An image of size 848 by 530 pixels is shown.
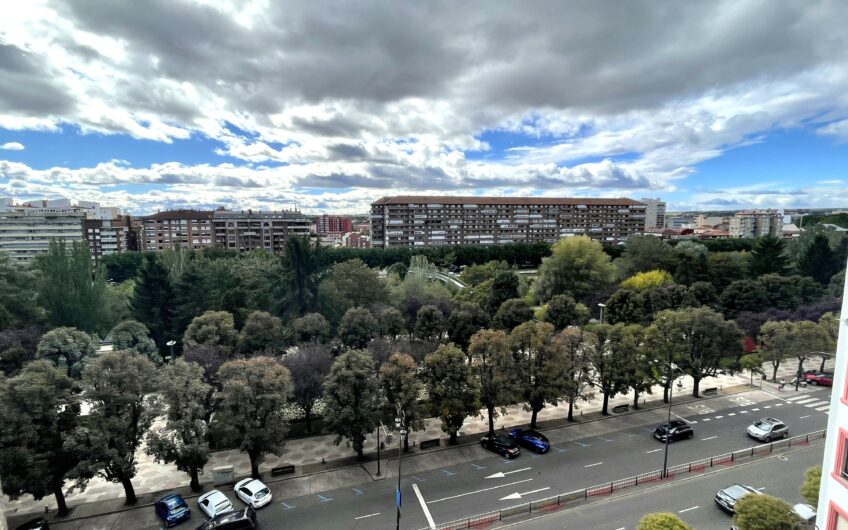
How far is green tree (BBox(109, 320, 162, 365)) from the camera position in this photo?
122ft

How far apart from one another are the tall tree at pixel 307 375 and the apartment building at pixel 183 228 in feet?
375

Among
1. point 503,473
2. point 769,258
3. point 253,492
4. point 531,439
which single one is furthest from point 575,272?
point 253,492

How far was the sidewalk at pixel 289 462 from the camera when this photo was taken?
23359mm

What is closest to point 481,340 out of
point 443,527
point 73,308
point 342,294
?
point 443,527

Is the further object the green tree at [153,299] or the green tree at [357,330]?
the green tree at [153,299]

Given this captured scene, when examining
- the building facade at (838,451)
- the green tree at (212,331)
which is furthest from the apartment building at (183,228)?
the building facade at (838,451)

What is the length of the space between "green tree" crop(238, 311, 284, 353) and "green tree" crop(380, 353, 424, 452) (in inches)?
607

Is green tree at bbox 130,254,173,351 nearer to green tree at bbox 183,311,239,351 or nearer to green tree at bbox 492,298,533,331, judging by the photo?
green tree at bbox 183,311,239,351

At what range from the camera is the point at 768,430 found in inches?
1102

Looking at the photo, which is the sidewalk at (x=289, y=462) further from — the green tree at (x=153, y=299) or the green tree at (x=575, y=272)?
the green tree at (x=575, y=272)

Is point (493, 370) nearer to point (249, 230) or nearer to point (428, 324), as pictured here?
point (428, 324)

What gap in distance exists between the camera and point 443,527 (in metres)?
19.9

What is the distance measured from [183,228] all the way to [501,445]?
130122 mm

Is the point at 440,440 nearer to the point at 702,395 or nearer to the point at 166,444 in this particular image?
the point at 166,444
